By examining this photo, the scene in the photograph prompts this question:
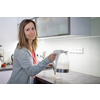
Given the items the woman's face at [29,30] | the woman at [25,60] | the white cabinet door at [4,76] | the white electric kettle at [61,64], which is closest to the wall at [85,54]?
the white electric kettle at [61,64]

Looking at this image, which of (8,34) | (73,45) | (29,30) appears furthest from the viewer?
(8,34)

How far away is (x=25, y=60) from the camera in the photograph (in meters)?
0.96

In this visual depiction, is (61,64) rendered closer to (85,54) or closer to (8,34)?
(85,54)

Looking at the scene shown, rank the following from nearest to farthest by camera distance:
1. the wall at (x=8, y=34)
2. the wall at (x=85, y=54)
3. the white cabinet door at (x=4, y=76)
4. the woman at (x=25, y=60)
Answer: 1. the woman at (x=25, y=60)
2. the wall at (x=85, y=54)
3. the white cabinet door at (x=4, y=76)
4. the wall at (x=8, y=34)

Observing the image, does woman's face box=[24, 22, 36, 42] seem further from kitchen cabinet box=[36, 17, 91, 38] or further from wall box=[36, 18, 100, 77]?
wall box=[36, 18, 100, 77]

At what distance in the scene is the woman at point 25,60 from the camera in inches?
36.9

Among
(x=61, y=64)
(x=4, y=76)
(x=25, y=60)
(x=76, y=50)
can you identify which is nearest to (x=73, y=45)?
(x=76, y=50)

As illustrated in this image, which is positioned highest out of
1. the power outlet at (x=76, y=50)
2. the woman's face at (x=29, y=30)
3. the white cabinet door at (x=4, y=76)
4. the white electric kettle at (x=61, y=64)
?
the woman's face at (x=29, y=30)

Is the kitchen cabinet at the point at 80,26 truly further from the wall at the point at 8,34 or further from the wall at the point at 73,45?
the wall at the point at 8,34

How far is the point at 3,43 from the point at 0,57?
0.23 m

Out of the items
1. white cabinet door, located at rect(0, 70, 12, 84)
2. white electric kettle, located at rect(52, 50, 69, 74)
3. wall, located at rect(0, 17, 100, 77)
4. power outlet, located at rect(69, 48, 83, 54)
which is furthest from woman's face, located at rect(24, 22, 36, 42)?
white cabinet door, located at rect(0, 70, 12, 84)
